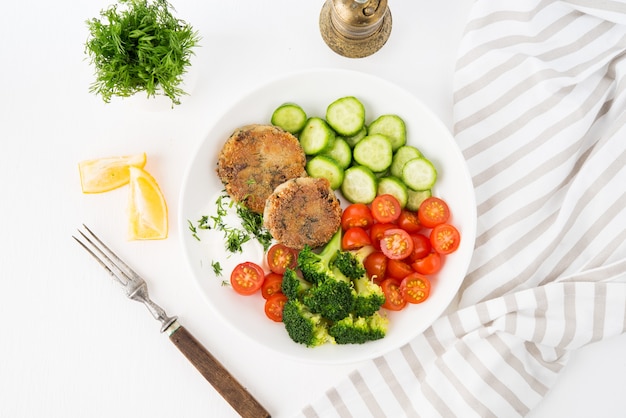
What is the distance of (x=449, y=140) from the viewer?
2.73 metres

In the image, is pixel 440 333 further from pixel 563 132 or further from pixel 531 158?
pixel 563 132

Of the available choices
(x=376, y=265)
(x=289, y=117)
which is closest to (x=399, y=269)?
(x=376, y=265)

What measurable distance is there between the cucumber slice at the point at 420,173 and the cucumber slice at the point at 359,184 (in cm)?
17

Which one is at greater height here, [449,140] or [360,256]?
[449,140]

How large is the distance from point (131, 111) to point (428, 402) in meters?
2.10

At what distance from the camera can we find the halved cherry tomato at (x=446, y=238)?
8.97 ft

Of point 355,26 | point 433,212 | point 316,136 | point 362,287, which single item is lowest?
point 362,287

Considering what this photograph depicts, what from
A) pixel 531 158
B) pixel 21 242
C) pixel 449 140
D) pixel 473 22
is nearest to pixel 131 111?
pixel 21 242

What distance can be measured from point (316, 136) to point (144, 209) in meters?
0.92

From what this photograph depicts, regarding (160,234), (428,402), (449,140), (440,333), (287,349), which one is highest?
(160,234)

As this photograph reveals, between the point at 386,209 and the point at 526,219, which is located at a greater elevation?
the point at 386,209

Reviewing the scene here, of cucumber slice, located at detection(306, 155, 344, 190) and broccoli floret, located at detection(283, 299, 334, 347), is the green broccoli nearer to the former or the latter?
broccoli floret, located at detection(283, 299, 334, 347)

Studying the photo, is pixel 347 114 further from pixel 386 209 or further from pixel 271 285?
pixel 271 285

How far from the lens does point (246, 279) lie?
2.76 meters
